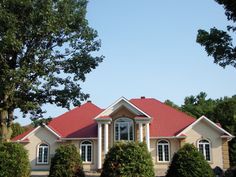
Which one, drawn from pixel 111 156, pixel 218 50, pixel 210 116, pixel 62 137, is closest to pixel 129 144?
pixel 111 156

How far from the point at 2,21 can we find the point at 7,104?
4.50m

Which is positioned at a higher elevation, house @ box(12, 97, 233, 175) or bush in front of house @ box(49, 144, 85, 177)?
house @ box(12, 97, 233, 175)

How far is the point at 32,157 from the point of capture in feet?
121

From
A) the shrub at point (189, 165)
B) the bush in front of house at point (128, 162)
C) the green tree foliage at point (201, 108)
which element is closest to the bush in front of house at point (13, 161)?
the bush in front of house at point (128, 162)

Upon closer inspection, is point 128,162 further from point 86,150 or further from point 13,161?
point 86,150

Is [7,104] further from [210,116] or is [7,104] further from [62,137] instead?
[210,116]

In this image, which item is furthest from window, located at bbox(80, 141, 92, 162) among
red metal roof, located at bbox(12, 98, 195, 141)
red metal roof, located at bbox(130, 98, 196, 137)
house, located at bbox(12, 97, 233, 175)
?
red metal roof, located at bbox(130, 98, 196, 137)

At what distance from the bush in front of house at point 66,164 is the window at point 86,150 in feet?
57.6

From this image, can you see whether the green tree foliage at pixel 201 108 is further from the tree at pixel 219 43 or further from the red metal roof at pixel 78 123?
the tree at pixel 219 43

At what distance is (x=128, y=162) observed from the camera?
1510 cm

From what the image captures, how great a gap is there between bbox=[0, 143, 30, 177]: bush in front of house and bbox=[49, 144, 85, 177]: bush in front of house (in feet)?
4.45

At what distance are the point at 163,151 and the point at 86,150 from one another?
7485mm

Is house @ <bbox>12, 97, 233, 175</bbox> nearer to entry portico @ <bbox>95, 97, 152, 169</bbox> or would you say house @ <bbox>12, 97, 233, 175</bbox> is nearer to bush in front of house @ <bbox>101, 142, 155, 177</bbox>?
entry portico @ <bbox>95, 97, 152, 169</bbox>

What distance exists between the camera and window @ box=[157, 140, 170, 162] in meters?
35.6
